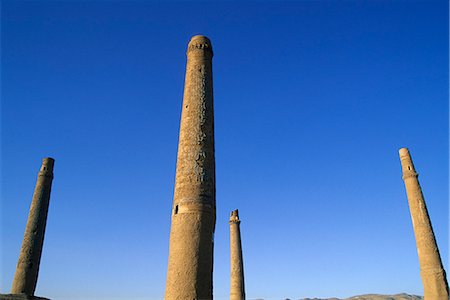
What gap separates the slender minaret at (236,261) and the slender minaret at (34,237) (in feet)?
30.1

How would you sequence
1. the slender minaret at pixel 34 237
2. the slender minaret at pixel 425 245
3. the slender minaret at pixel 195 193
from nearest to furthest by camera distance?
the slender minaret at pixel 195 193, the slender minaret at pixel 425 245, the slender minaret at pixel 34 237

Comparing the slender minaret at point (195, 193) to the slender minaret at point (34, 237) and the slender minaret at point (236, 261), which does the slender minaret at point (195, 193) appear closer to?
the slender minaret at point (34, 237)

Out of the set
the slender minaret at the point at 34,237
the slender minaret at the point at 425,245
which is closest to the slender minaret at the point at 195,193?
the slender minaret at the point at 34,237

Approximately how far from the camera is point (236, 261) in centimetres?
1850

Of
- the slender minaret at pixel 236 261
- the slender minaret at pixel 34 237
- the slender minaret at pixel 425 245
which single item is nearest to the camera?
the slender minaret at pixel 425 245

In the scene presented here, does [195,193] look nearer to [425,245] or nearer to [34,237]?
[425,245]

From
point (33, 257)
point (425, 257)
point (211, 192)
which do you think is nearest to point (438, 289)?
point (425, 257)

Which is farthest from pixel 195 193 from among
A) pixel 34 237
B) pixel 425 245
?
pixel 34 237

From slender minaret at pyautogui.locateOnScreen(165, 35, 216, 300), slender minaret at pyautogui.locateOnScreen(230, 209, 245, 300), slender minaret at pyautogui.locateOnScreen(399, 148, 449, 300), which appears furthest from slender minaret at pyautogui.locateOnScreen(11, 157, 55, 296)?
slender minaret at pyautogui.locateOnScreen(399, 148, 449, 300)

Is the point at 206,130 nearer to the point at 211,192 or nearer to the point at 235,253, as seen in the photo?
the point at 211,192

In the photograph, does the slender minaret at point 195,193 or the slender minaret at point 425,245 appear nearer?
the slender minaret at point 195,193

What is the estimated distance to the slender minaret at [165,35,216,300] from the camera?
672 centimetres

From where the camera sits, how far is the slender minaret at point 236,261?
1775 cm

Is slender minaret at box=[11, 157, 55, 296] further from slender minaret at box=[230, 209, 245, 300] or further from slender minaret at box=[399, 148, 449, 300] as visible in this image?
slender minaret at box=[399, 148, 449, 300]
